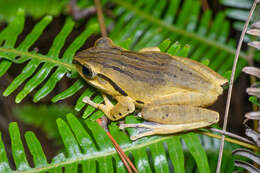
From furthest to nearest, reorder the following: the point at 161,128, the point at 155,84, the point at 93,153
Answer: the point at 155,84 < the point at 161,128 < the point at 93,153

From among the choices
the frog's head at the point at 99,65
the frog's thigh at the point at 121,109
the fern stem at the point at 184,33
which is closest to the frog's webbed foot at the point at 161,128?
the frog's thigh at the point at 121,109

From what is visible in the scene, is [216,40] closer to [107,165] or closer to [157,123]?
[157,123]

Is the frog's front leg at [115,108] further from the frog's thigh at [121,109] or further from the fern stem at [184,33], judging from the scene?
the fern stem at [184,33]

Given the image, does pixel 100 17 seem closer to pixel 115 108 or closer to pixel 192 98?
pixel 115 108

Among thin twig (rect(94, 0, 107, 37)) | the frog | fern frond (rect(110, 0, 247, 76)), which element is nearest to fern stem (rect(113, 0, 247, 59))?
fern frond (rect(110, 0, 247, 76))

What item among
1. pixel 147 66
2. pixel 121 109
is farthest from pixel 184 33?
pixel 121 109

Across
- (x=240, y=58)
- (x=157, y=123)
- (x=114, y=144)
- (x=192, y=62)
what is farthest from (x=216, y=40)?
(x=114, y=144)
